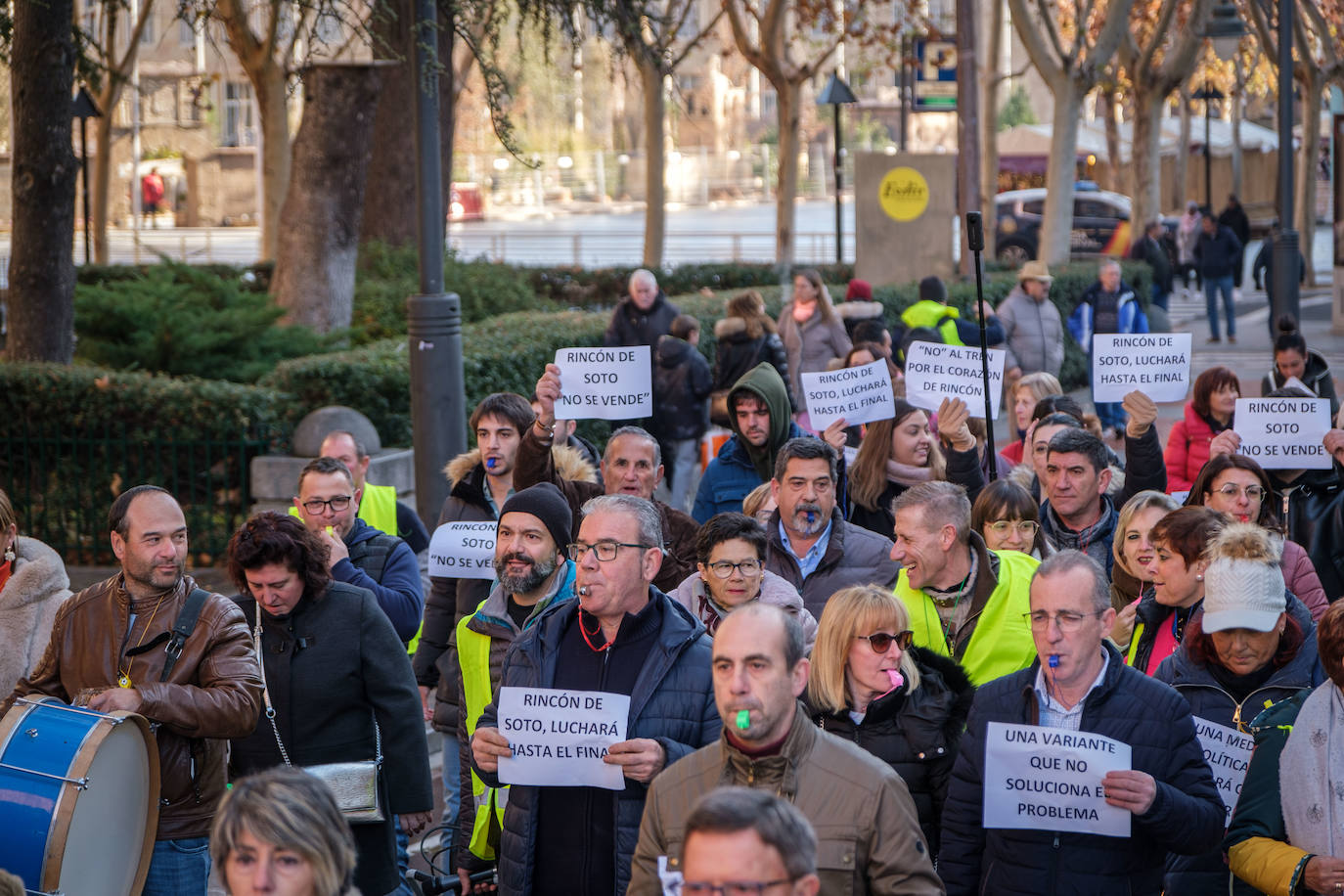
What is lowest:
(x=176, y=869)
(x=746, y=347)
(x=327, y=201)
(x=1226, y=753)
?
(x=176, y=869)

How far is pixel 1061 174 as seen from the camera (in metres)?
23.6

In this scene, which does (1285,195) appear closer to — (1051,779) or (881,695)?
(881,695)

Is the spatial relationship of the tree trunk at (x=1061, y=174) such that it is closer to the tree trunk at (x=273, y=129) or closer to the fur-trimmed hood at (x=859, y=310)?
the fur-trimmed hood at (x=859, y=310)

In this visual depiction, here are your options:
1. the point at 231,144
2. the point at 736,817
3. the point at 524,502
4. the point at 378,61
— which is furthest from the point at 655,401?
the point at 231,144

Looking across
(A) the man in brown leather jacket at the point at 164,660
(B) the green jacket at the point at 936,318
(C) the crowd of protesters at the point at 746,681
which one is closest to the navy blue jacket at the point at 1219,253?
(B) the green jacket at the point at 936,318

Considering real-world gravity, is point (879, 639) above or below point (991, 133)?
below

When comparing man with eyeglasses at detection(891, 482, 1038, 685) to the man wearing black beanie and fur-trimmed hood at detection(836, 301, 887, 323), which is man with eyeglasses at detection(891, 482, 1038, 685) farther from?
fur-trimmed hood at detection(836, 301, 887, 323)

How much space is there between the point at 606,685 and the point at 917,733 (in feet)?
2.85

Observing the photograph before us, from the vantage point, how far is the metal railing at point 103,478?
11.2 m

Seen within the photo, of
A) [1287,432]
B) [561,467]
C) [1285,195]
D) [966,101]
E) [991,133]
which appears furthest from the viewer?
[991,133]

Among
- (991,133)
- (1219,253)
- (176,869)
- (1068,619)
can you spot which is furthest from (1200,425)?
(991,133)

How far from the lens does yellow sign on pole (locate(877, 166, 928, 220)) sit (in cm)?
2036

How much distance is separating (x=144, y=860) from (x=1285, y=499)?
17.5 feet

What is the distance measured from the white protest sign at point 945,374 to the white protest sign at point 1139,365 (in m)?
0.62
